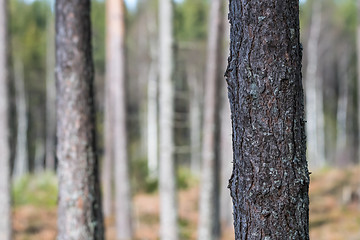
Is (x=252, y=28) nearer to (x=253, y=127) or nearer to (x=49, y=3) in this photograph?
(x=253, y=127)

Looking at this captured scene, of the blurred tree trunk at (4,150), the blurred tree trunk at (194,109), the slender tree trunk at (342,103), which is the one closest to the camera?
the blurred tree trunk at (4,150)

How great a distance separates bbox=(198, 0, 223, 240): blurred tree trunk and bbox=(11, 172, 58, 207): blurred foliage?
711 centimetres

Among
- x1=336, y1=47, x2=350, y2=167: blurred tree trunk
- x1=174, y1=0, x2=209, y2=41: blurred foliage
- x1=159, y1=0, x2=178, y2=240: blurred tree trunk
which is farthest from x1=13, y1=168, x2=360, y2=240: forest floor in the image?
x1=174, y1=0, x2=209, y2=41: blurred foliage

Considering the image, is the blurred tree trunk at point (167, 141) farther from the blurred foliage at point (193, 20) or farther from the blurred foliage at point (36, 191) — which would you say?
the blurred foliage at point (193, 20)

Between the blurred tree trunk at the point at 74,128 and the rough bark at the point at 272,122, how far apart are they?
2.22 meters

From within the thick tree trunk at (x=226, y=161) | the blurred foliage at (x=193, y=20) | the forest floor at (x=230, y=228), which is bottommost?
the forest floor at (x=230, y=228)

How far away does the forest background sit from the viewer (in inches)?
632

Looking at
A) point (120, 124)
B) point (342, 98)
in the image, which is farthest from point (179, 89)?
point (120, 124)

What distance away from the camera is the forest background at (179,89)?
52.7 ft

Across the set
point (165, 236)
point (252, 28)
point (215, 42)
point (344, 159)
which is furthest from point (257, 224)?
point (344, 159)

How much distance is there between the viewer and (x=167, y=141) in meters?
7.20

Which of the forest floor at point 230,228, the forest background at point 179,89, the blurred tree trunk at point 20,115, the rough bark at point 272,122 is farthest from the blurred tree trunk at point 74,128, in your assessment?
the blurred tree trunk at point 20,115

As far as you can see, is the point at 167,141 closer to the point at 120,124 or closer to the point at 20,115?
the point at 120,124

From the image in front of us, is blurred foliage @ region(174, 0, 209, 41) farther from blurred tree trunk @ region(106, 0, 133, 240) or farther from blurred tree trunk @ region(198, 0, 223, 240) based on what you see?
blurred tree trunk @ region(198, 0, 223, 240)
